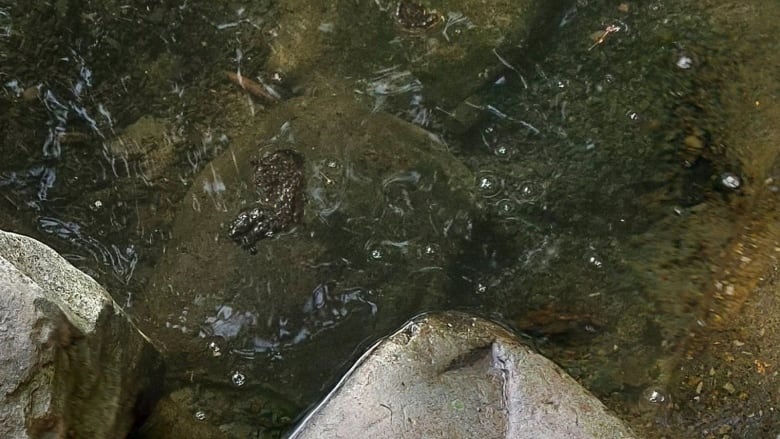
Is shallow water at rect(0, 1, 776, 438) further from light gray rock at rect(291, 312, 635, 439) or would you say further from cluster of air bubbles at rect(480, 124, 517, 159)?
light gray rock at rect(291, 312, 635, 439)

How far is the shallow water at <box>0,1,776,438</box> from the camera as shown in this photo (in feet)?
7.83

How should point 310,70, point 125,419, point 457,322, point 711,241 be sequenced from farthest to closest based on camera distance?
point 310,70, point 711,241, point 457,322, point 125,419

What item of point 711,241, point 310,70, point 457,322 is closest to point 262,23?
point 310,70

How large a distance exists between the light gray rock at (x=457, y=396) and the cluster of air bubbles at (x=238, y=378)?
30 cm

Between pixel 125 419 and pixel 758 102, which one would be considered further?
pixel 758 102

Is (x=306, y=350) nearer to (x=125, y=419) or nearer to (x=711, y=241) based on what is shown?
(x=125, y=419)

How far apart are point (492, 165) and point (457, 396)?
0.83m

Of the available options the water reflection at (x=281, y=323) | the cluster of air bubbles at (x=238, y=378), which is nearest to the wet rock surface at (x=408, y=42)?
the water reflection at (x=281, y=323)

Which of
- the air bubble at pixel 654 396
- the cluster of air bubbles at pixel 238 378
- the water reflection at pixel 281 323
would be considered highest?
the water reflection at pixel 281 323

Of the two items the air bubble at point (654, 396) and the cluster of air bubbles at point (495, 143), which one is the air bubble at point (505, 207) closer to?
the cluster of air bubbles at point (495, 143)

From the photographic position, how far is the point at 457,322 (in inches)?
89.0

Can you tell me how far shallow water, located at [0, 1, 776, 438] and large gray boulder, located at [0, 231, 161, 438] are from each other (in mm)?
361

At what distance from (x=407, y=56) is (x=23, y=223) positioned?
4.56 ft

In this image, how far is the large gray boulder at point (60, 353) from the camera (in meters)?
1.64
